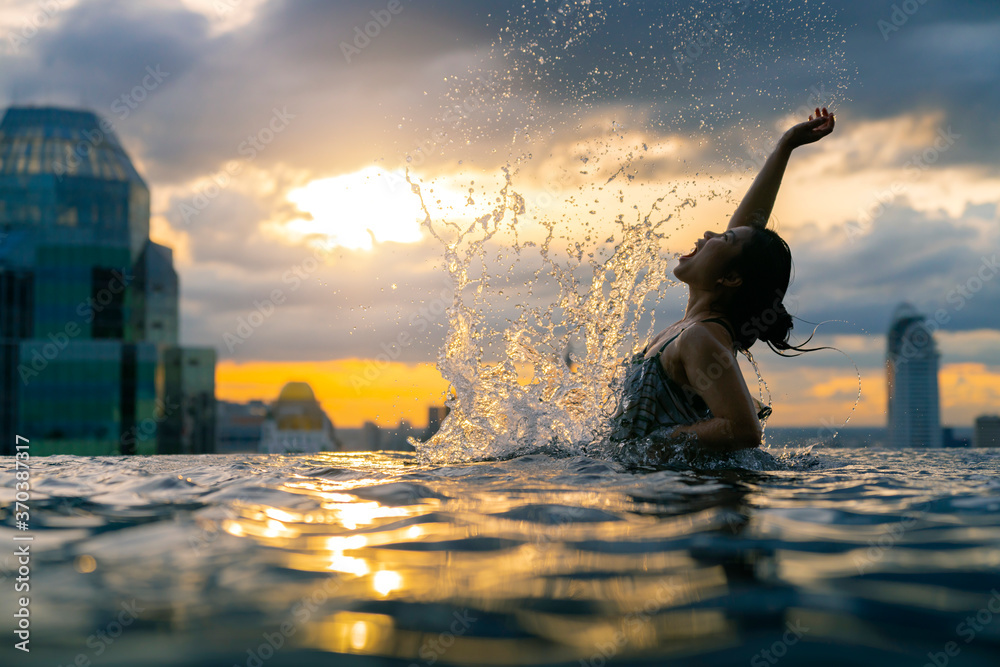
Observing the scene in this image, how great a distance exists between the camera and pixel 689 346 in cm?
382

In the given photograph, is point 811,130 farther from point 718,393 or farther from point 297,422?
point 297,422

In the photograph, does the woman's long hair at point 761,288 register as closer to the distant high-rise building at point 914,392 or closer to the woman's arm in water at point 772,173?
the woman's arm in water at point 772,173

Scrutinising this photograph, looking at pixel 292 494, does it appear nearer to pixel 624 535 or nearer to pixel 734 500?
pixel 624 535

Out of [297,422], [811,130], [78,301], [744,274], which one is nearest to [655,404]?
[744,274]

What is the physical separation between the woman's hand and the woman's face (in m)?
1.08

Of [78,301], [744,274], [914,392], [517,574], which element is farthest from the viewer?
[914,392]

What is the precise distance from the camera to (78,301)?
1839 inches

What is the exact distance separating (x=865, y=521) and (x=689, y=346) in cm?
156

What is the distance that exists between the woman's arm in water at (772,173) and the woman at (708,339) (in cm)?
54

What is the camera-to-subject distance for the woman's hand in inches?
186

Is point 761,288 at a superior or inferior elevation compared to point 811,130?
inferior

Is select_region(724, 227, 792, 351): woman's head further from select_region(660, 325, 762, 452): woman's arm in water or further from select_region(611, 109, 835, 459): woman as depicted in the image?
select_region(660, 325, 762, 452): woman's arm in water

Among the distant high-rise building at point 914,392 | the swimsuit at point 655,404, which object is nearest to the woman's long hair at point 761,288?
the swimsuit at point 655,404

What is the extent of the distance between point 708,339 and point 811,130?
2.02 m
